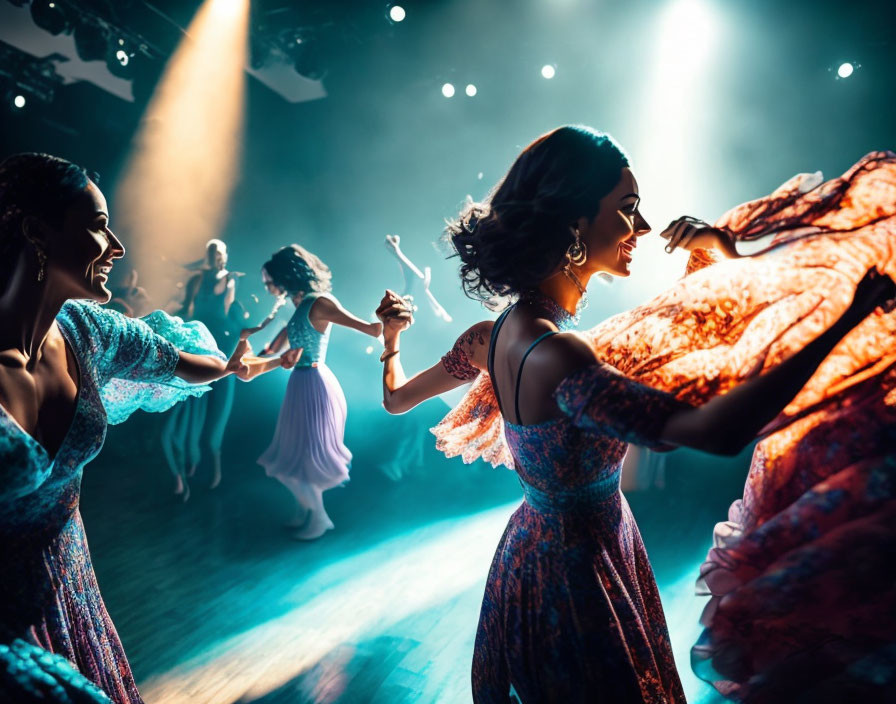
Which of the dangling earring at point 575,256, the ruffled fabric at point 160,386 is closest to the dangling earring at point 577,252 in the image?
the dangling earring at point 575,256

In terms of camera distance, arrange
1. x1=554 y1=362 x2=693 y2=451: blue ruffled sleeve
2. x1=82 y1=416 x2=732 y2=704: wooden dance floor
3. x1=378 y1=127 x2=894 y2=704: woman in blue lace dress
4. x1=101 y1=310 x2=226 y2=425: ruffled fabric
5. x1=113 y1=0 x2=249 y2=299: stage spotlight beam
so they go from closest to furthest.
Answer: x1=554 y1=362 x2=693 y2=451: blue ruffled sleeve, x1=378 y1=127 x2=894 y2=704: woman in blue lace dress, x1=101 y1=310 x2=226 y2=425: ruffled fabric, x1=82 y1=416 x2=732 y2=704: wooden dance floor, x1=113 y1=0 x2=249 y2=299: stage spotlight beam

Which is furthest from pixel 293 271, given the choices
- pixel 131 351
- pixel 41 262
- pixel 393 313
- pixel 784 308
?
pixel 784 308

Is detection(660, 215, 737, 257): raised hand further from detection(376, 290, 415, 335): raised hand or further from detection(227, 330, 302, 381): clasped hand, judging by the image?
detection(227, 330, 302, 381): clasped hand

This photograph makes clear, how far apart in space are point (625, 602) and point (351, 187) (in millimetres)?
7581

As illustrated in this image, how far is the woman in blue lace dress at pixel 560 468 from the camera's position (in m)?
1.06

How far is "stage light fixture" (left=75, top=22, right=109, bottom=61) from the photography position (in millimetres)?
4937

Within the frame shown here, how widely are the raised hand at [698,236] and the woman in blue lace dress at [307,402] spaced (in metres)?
3.00

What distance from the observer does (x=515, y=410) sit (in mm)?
1140

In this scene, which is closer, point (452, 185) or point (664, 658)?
point (664, 658)

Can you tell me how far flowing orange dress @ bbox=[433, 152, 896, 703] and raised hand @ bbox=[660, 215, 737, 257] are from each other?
0.05 metres

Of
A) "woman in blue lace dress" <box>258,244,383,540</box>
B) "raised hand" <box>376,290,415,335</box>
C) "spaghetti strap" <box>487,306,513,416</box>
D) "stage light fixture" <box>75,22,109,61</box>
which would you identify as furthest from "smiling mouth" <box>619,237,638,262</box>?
"stage light fixture" <box>75,22,109,61</box>

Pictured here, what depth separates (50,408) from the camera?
4.08 ft

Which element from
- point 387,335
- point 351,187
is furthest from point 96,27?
point 387,335

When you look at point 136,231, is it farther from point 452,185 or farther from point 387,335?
point 387,335
